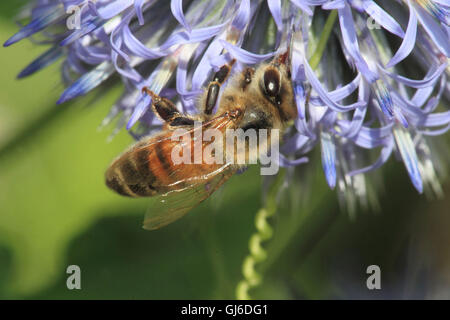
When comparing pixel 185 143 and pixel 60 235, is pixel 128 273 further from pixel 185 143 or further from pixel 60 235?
pixel 185 143

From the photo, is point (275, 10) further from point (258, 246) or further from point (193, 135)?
point (258, 246)

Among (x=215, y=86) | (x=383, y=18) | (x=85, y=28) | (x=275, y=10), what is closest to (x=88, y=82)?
(x=85, y=28)

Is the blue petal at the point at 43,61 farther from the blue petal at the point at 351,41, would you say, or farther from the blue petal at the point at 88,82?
the blue petal at the point at 351,41

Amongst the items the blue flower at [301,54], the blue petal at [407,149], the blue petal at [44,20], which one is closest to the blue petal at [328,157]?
the blue flower at [301,54]

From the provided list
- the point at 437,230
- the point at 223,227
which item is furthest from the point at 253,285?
the point at 437,230

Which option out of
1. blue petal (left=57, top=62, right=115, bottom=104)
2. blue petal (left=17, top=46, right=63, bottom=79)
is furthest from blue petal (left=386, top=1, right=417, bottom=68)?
blue petal (left=17, top=46, right=63, bottom=79)
